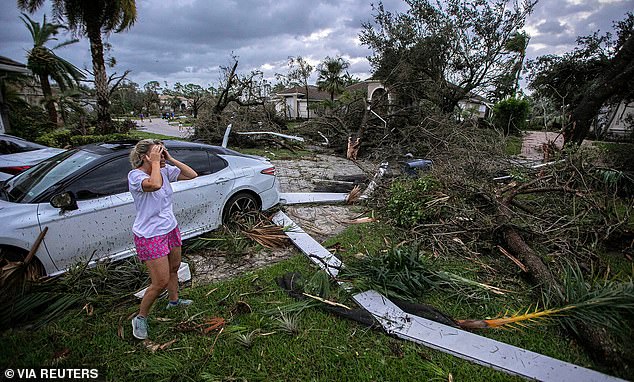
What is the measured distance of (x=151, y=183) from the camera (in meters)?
2.35

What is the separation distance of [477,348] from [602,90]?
362 inches

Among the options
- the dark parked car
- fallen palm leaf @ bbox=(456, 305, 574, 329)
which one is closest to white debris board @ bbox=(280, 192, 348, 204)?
fallen palm leaf @ bbox=(456, 305, 574, 329)

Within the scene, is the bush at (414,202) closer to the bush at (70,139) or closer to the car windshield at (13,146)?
the car windshield at (13,146)

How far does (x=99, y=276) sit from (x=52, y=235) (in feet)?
1.99

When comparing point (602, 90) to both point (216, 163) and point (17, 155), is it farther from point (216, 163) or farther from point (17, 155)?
point (17, 155)

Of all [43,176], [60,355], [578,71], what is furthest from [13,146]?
[578,71]

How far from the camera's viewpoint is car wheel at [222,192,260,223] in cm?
459

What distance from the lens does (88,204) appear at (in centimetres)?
319

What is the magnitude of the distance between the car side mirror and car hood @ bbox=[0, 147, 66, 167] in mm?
4082

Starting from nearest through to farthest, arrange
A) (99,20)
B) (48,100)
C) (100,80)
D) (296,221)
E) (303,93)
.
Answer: (296,221)
(99,20)
(100,80)
(48,100)
(303,93)

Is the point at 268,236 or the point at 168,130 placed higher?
the point at 168,130

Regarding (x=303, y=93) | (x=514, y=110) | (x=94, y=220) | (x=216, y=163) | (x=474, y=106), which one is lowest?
(x=94, y=220)

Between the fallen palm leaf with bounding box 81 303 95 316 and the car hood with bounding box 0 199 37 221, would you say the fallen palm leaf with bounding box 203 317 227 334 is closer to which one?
the fallen palm leaf with bounding box 81 303 95 316

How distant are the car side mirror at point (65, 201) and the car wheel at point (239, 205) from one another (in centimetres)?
184
